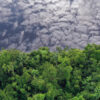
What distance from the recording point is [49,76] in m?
15.3

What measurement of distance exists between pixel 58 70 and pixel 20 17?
5985cm

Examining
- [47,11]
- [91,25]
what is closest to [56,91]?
[91,25]

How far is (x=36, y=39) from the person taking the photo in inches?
2608

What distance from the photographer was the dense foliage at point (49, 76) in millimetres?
14305

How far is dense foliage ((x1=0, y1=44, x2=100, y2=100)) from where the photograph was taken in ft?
46.9

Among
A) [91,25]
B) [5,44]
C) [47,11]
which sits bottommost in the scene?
[5,44]

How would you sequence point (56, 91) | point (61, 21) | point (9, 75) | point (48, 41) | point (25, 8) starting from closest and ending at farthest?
1. point (56, 91)
2. point (9, 75)
3. point (48, 41)
4. point (61, 21)
5. point (25, 8)

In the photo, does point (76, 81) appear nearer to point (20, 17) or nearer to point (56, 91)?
point (56, 91)

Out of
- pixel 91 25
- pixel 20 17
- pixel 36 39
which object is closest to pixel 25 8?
pixel 20 17

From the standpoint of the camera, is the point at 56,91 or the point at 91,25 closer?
the point at 56,91

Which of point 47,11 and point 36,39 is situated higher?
point 47,11

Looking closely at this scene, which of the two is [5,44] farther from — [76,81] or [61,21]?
[76,81]

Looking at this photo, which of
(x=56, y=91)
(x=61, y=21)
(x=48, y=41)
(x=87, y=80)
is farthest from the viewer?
(x=61, y=21)

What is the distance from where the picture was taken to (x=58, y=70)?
54.1 ft
